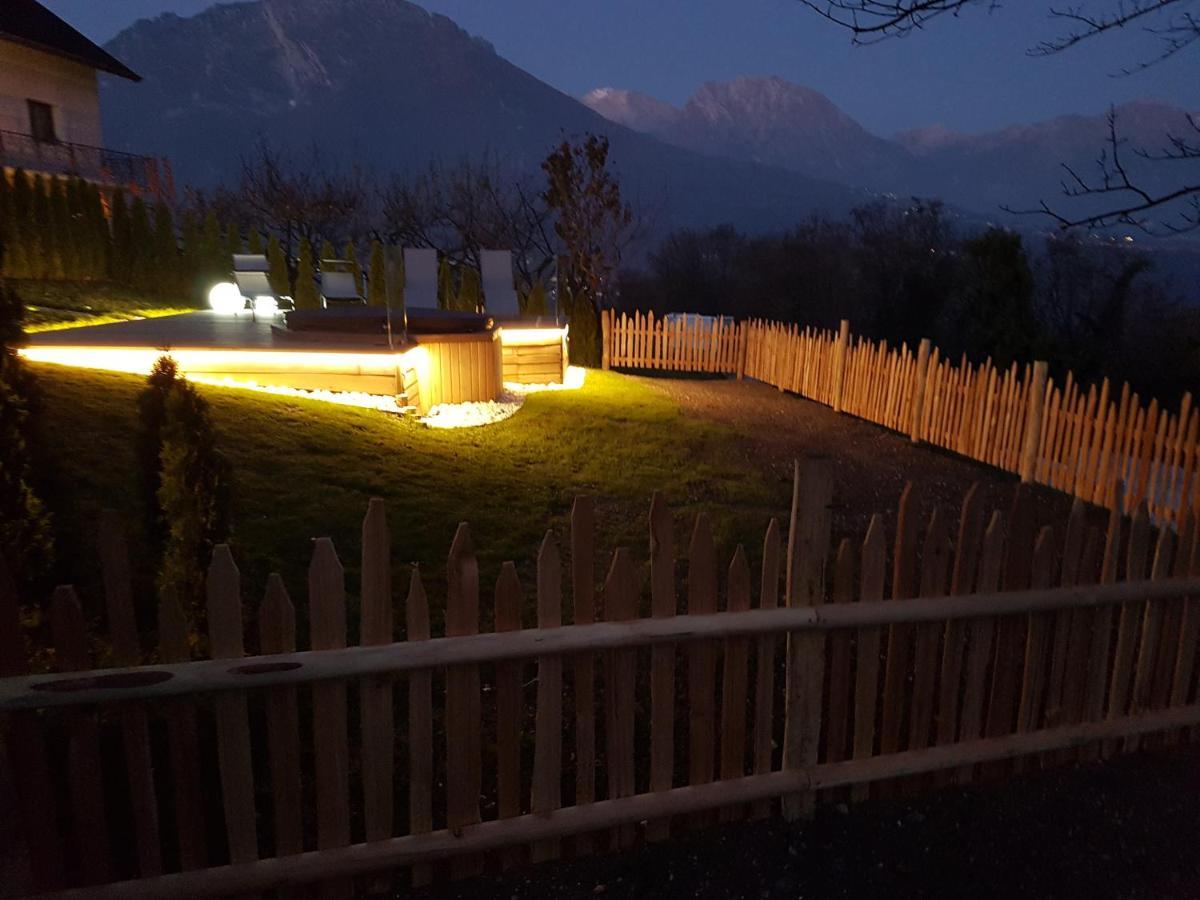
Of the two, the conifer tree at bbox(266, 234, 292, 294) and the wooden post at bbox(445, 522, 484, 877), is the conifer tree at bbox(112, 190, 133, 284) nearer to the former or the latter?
the conifer tree at bbox(266, 234, 292, 294)

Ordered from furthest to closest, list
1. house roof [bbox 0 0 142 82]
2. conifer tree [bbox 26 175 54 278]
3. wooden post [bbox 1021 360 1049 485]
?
house roof [bbox 0 0 142 82] < conifer tree [bbox 26 175 54 278] < wooden post [bbox 1021 360 1049 485]

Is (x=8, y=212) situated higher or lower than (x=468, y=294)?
higher

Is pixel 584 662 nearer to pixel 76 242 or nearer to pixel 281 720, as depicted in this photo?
pixel 281 720

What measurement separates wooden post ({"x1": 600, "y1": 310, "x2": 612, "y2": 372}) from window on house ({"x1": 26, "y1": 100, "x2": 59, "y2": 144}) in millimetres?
17616

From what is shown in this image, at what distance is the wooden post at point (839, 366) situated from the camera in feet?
44.7

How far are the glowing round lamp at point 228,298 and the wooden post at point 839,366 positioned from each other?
11.8m

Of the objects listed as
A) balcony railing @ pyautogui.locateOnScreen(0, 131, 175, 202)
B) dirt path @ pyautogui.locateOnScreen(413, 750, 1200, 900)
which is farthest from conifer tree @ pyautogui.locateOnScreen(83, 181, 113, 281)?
dirt path @ pyautogui.locateOnScreen(413, 750, 1200, 900)

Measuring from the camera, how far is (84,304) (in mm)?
14078

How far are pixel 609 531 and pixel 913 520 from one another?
3.83 meters

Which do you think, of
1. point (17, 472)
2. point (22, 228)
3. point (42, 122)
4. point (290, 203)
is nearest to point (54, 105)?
Answer: point (42, 122)

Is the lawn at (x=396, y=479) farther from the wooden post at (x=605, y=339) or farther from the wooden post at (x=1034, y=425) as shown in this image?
the wooden post at (x=605, y=339)

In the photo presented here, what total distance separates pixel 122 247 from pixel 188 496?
16287 mm

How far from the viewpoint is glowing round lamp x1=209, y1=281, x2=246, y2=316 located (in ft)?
53.2

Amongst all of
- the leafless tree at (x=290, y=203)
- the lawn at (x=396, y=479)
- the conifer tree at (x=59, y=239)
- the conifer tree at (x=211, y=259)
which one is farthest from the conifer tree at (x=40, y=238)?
the leafless tree at (x=290, y=203)
